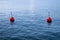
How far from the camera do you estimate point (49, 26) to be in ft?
106

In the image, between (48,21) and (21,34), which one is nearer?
(21,34)

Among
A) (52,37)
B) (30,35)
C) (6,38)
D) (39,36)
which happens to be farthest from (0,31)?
(52,37)

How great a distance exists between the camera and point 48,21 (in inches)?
1380

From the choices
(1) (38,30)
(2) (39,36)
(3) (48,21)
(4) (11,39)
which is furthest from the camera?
(3) (48,21)

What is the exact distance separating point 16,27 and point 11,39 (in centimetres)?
753

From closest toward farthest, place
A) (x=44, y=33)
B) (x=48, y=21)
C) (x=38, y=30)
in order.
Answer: (x=44, y=33), (x=38, y=30), (x=48, y=21)

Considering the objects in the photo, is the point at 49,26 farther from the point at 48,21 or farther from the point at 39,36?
the point at 39,36

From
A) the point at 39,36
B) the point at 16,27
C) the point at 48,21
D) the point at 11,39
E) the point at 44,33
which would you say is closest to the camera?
the point at 11,39

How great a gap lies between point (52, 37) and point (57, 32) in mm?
3230

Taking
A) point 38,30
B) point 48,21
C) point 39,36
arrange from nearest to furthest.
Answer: point 39,36
point 38,30
point 48,21

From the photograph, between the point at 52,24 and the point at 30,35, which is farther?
Result: the point at 52,24

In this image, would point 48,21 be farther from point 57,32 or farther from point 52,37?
point 52,37

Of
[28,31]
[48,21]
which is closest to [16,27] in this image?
[28,31]

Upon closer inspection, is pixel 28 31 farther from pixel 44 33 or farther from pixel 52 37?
pixel 52 37
